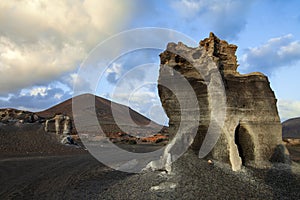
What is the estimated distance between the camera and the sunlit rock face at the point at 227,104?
1309cm

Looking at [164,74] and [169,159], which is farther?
[164,74]

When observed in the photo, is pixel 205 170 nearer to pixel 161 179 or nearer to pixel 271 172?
pixel 161 179

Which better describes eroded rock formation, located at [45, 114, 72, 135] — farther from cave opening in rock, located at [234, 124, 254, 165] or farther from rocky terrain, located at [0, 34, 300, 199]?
cave opening in rock, located at [234, 124, 254, 165]

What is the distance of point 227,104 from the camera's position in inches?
517

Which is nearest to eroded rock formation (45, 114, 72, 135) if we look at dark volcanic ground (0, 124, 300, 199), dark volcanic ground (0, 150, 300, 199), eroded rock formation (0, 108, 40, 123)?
eroded rock formation (0, 108, 40, 123)

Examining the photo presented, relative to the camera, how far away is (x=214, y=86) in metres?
13.6

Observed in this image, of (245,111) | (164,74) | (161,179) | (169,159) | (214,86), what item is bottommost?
(161,179)

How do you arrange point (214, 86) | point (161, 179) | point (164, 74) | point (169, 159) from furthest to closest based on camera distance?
1. point (164, 74)
2. point (214, 86)
3. point (169, 159)
4. point (161, 179)

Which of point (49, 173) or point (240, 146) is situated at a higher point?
point (240, 146)

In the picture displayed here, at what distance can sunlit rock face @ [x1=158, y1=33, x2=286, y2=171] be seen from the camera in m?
13.1

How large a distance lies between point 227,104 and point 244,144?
89.7 inches

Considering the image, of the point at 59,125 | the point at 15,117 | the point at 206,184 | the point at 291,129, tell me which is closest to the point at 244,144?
the point at 206,184

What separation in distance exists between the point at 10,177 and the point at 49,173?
7.08 feet

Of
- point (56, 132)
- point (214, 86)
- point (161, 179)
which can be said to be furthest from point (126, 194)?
point (56, 132)
